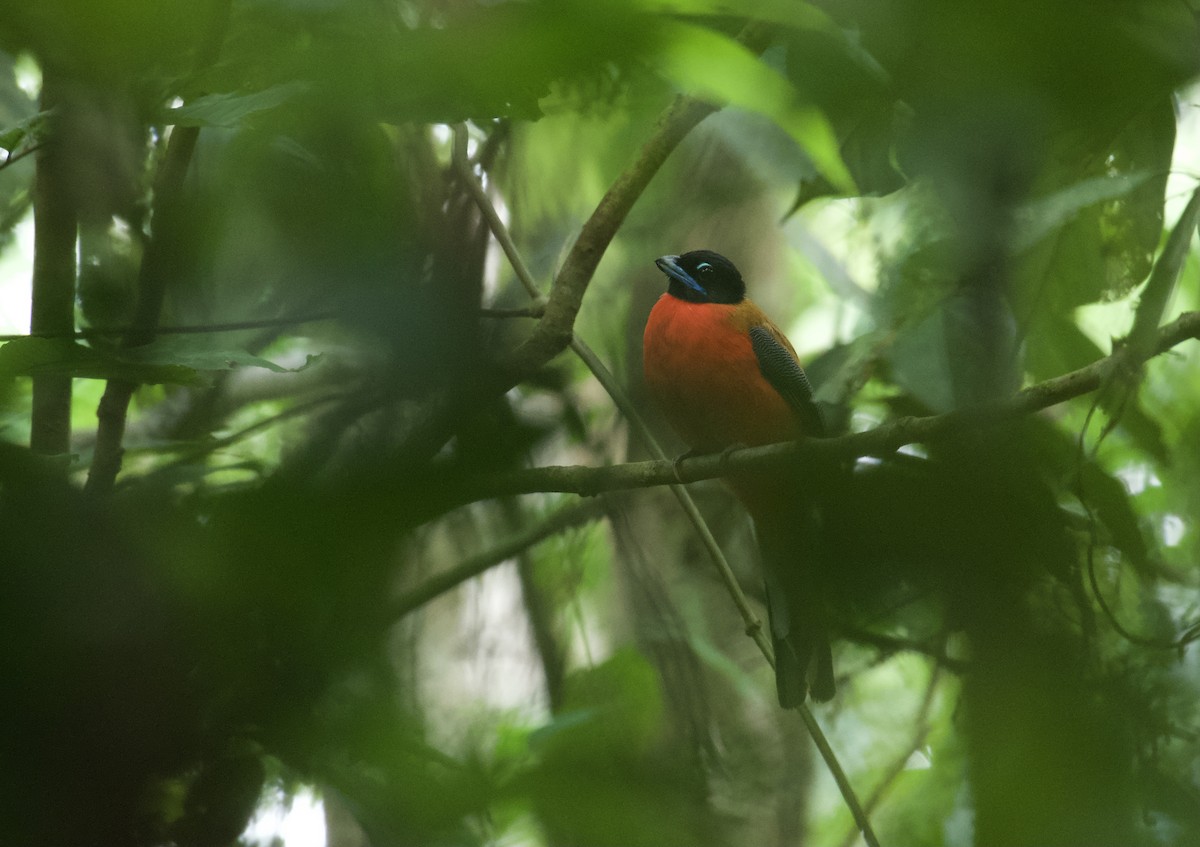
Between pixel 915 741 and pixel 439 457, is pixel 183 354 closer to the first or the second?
pixel 439 457

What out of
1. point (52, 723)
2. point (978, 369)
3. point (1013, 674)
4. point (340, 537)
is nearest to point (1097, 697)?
point (1013, 674)

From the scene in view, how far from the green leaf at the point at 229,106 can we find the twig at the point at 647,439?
0.13 metres

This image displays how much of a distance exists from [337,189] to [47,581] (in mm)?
216

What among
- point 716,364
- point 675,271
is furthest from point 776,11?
point 716,364

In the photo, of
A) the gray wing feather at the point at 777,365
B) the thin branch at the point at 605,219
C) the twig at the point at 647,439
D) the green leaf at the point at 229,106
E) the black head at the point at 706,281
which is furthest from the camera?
the black head at the point at 706,281

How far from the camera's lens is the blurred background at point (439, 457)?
39cm

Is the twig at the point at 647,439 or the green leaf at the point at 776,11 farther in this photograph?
the twig at the point at 647,439

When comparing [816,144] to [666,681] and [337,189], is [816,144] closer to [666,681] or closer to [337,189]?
[337,189]

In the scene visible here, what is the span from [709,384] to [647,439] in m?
1.49

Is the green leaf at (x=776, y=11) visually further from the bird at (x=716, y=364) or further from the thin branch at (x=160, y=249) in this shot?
the bird at (x=716, y=364)

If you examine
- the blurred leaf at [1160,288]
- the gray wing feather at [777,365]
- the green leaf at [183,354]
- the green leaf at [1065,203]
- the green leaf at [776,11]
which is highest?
the green leaf at [776,11]

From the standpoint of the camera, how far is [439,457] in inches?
16.9

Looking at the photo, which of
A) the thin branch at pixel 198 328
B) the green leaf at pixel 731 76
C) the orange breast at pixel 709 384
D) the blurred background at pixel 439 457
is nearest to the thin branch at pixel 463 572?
the blurred background at pixel 439 457

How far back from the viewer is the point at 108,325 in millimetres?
596
